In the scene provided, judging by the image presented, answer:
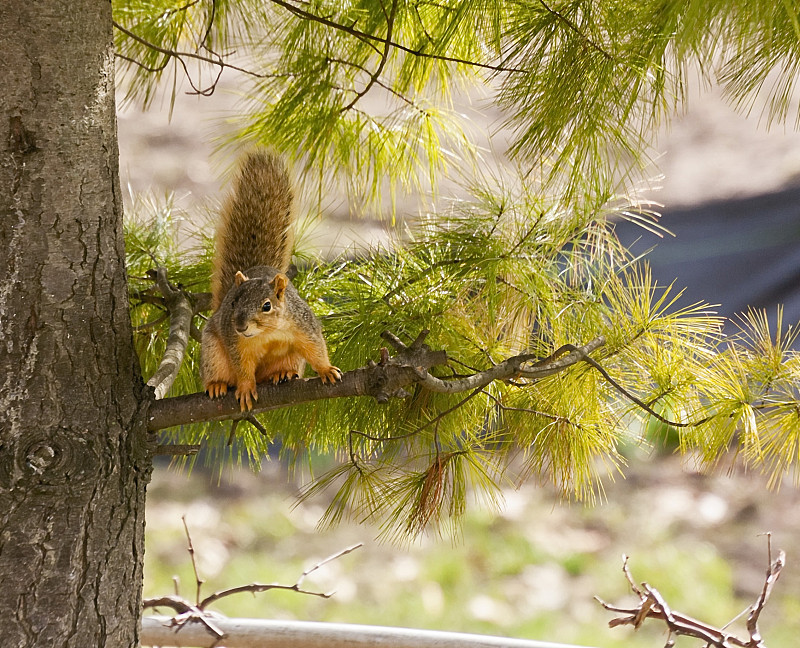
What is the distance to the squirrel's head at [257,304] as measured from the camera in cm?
86

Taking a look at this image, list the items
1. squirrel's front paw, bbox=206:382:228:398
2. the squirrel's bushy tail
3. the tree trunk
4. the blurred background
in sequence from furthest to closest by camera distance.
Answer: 1. the blurred background
2. the squirrel's bushy tail
3. squirrel's front paw, bbox=206:382:228:398
4. the tree trunk

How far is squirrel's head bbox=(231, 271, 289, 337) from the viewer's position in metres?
0.86

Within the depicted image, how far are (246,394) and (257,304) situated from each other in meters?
0.09

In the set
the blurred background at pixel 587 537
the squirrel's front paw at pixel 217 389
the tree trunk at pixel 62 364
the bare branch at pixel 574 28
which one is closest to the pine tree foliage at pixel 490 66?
the bare branch at pixel 574 28

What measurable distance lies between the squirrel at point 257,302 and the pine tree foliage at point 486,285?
0.08 metres

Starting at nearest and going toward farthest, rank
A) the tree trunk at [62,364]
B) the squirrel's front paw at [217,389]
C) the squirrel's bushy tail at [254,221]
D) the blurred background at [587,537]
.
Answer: the tree trunk at [62,364] → the squirrel's front paw at [217,389] → the squirrel's bushy tail at [254,221] → the blurred background at [587,537]

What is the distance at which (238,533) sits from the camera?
2.61 meters

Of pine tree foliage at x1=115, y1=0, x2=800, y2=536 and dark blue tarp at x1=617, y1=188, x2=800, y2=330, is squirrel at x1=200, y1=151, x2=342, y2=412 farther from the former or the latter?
dark blue tarp at x1=617, y1=188, x2=800, y2=330

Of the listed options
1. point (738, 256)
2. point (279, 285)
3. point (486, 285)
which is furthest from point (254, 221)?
point (738, 256)

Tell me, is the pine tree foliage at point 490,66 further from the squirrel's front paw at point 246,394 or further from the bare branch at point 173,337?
the squirrel's front paw at point 246,394

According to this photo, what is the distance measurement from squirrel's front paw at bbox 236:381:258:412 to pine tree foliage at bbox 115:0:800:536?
138 millimetres

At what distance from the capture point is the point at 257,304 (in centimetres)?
87

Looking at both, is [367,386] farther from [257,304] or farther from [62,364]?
[62,364]

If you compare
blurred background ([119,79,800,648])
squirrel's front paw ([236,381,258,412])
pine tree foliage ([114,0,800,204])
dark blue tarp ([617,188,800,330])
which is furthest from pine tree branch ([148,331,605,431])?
dark blue tarp ([617,188,800,330])
